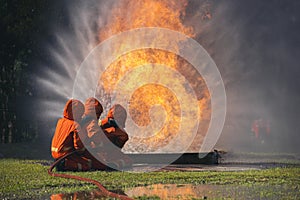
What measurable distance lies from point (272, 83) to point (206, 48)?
56.2 ft

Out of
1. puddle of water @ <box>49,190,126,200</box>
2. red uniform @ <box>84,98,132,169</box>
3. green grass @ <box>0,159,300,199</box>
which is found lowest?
puddle of water @ <box>49,190,126,200</box>

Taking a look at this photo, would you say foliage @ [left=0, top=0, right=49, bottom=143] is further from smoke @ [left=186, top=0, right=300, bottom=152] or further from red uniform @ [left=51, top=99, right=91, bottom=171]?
red uniform @ [left=51, top=99, right=91, bottom=171]

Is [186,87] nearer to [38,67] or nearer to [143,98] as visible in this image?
[143,98]

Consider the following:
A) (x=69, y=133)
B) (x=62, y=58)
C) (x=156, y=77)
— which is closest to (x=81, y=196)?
(x=69, y=133)

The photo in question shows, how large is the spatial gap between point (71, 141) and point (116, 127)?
4.52 feet

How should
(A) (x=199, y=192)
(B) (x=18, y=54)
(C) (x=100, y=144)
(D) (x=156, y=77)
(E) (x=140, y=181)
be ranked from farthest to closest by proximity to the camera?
(B) (x=18, y=54) → (D) (x=156, y=77) → (C) (x=100, y=144) → (E) (x=140, y=181) → (A) (x=199, y=192)

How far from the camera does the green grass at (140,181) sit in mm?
10688

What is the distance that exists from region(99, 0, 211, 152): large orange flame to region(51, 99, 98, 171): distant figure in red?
7576 millimetres

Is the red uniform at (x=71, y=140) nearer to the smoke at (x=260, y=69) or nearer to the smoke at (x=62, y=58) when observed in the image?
the smoke at (x=62, y=58)

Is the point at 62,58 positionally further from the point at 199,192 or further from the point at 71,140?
the point at 199,192

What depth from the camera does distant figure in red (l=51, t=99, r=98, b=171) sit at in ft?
48.5

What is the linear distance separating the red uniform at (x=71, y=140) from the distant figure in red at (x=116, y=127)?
0.83 m

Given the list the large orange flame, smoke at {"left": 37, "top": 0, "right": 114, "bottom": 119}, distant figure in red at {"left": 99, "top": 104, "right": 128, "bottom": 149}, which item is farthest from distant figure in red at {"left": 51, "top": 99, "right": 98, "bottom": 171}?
smoke at {"left": 37, "top": 0, "right": 114, "bottom": 119}

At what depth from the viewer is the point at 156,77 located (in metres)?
23.0
